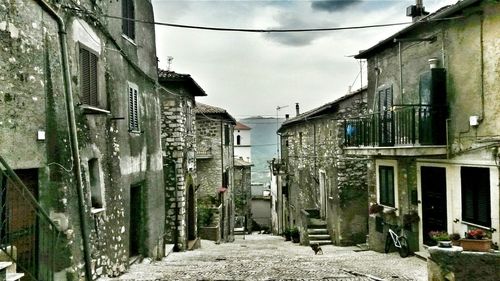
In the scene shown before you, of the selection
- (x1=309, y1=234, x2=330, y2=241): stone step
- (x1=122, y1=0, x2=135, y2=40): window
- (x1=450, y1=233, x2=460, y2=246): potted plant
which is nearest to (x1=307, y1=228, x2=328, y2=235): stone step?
(x1=309, y1=234, x2=330, y2=241): stone step

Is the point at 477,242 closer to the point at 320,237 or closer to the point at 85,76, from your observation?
the point at 85,76

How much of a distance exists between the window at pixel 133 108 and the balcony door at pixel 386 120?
7159 mm

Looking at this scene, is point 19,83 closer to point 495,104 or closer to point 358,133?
point 495,104

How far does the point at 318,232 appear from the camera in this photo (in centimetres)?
Result: 2130

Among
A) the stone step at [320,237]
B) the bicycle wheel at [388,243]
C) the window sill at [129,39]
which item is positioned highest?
the window sill at [129,39]

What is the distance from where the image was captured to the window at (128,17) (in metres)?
12.5

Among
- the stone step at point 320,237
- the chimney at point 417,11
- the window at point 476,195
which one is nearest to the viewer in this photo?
the window at point 476,195

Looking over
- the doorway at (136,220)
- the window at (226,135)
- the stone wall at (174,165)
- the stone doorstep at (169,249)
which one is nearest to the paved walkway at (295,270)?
the doorway at (136,220)

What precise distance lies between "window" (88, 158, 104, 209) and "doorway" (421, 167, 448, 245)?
8745 mm

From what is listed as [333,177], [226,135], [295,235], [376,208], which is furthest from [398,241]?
[226,135]

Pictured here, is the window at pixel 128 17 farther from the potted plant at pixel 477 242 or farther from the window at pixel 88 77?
the potted plant at pixel 477 242

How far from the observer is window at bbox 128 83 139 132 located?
40.9 ft

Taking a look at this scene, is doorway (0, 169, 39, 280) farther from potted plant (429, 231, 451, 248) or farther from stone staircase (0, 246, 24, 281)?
potted plant (429, 231, 451, 248)

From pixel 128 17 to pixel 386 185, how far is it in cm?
993
